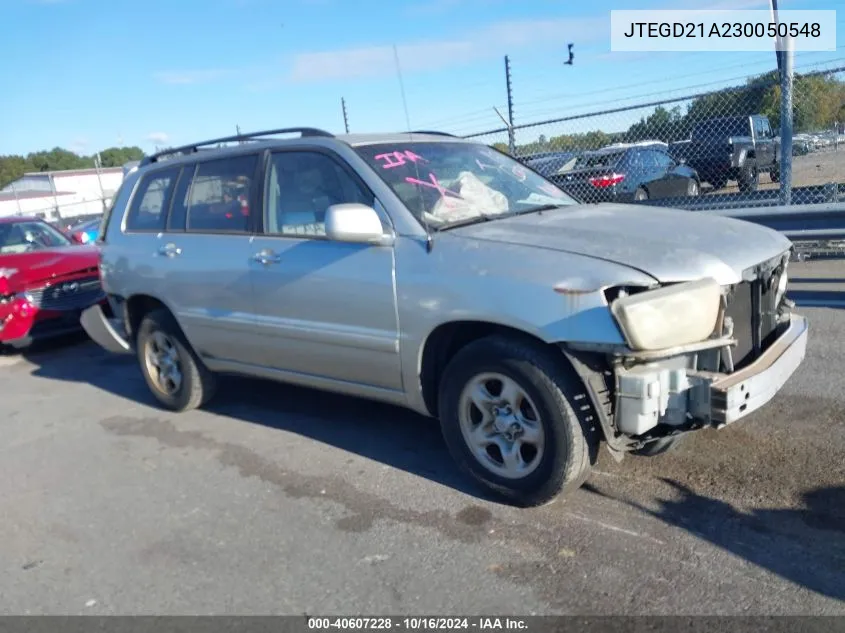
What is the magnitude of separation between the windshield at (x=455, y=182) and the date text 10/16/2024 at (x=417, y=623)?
1.90 metres

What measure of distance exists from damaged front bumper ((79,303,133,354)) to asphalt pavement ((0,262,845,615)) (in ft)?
3.21

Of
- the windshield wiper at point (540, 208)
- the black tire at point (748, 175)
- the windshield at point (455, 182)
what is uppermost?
the windshield at point (455, 182)

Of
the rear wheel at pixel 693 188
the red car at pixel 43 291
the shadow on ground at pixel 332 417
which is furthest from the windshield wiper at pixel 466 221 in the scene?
the rear wheel at pixel 693 188

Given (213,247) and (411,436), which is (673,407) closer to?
(411,436)

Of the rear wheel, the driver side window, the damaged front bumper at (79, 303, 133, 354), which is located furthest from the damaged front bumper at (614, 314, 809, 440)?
the rear wheel

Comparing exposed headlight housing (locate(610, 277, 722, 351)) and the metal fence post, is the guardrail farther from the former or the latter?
exposed headlight housing (locate(610, 277, 722, 351))

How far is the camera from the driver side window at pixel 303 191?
423cm

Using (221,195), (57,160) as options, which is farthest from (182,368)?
(57,160)

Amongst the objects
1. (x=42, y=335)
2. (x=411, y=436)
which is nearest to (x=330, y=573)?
(x=411, y=436)

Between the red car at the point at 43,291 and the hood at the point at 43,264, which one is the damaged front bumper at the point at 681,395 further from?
the red car at the point at 43,291

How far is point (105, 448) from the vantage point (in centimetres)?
505

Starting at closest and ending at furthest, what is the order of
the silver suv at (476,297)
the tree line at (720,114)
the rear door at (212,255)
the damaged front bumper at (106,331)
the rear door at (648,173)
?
1. the silver suv at (476,297)
2. the rear door at (212,255)
3. the damaged front bumper at (106,331)
4. the tree line at (720,114)
5. the rear door at (648,173)

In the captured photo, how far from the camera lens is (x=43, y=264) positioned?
805 cm

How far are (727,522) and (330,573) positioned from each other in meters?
1.76
